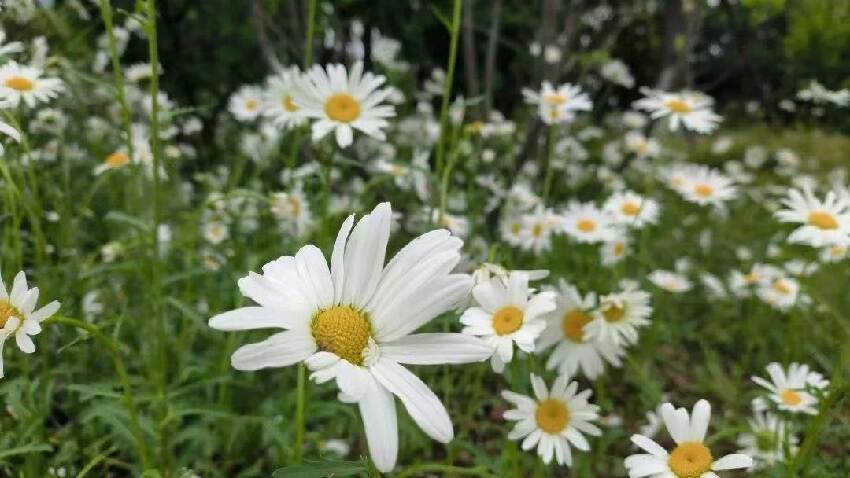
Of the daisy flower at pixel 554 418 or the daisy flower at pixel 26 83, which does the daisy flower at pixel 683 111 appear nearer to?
the daisy flower at pixel 554 418

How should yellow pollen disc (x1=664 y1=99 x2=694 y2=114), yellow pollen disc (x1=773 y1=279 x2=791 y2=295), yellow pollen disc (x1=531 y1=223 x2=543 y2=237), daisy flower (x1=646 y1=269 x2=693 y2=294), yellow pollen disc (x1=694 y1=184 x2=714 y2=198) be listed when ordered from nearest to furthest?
yellow pollen disc (x1=664 y1=99 x2=694 y2=114)
yellow pollen disc (x1=531 y1=223 x2=543 y2=237)
yellow pollen disc (x1=694 y1=184 x2=714 y2=198)
daisy flower (x1=646 y1=269 x2=693 y2=294)
yellow pollen disc (x1=773 y1=279 x2=791 y2=295)

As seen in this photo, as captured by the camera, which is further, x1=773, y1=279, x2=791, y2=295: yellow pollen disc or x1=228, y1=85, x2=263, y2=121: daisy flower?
x1=228, y1=85, x2=263, y2=121: daisy flower

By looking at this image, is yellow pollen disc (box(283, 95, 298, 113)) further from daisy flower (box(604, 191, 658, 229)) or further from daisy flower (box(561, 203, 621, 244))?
daisy flower (box(604, 191, 658, 229))

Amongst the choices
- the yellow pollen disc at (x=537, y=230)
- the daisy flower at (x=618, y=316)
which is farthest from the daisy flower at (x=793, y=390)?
the yellow pollen disc at (x=537, y=230)

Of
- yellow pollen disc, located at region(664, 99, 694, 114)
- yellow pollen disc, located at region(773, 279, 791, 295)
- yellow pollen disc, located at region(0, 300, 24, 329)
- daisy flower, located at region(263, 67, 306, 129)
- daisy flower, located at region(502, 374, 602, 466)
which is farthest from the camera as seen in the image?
yellow pollen disc, located at region(773, 279, 791, 295)

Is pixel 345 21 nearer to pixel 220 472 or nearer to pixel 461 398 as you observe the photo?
pixel 461 398

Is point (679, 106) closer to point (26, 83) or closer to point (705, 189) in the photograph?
point (705, 189)

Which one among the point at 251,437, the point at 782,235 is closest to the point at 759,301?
the point at 782,235

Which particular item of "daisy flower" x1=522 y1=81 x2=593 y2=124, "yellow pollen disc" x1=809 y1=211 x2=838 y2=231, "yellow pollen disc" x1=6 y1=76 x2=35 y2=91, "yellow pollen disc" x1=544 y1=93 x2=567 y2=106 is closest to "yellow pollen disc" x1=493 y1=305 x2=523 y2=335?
"yellow pollen disc" x1=809 y1=211 x2=838 y2=231
